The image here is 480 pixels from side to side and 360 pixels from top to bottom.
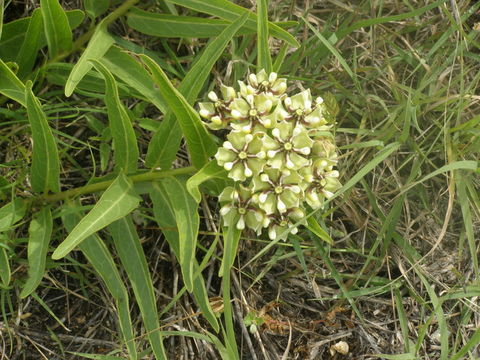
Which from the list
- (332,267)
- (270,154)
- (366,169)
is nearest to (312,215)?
(332,267)

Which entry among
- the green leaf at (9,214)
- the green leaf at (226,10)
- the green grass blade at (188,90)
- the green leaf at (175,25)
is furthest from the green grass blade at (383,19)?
the green leaf at (9,214)

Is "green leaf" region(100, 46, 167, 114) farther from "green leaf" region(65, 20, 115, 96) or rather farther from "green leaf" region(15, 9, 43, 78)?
"green leaf" region(15, 9, 43, 78)

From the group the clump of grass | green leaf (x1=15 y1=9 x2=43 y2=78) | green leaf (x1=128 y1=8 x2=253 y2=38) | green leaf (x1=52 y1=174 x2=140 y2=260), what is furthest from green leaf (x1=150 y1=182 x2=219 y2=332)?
green leaf (x1=15 y1=9 x2=43 y2=78)

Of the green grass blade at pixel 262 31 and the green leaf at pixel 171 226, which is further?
the green leaf at pixel 171 226

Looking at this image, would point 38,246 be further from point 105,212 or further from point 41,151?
point 105,212

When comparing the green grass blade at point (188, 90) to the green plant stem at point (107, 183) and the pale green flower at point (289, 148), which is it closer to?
the green plant stem at point (107, 183)
